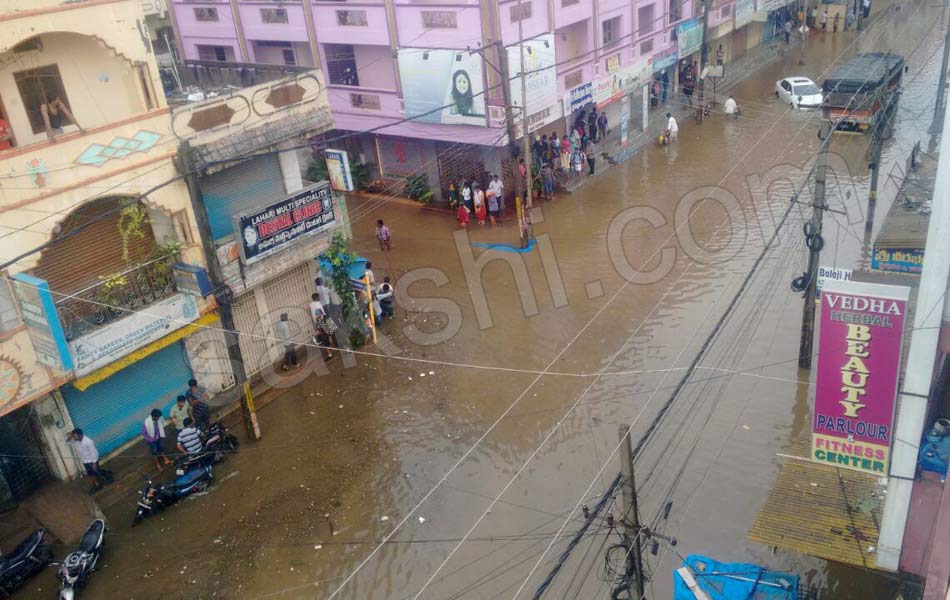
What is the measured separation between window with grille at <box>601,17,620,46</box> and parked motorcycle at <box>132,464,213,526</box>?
2169cm

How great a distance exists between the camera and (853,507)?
10.3 metres

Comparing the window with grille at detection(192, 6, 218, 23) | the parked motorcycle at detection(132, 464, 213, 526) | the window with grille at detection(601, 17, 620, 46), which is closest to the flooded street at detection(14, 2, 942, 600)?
the parked motorcycle at detection(132, 464, 213, 526)

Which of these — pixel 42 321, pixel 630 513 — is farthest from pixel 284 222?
pixel 630 513

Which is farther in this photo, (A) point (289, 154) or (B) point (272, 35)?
(B) point (272, 35)

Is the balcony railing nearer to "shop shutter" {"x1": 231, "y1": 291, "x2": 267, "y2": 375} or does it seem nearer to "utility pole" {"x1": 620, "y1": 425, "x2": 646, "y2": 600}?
"shop shutter" {"x1": 231, "y1": 291, "x2": 267, "y2": 375}

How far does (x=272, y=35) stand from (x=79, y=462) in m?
18.5

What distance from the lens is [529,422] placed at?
51.6 ft

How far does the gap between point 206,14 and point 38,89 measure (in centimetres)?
1760

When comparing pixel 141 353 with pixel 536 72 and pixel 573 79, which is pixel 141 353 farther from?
pixel 573 79

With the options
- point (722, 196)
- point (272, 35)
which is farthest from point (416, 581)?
Result: point (272, 35)

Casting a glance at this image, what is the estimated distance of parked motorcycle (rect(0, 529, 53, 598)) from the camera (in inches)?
495

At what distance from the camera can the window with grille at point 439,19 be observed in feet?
77.6

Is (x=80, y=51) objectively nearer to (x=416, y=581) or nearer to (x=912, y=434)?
(x=416, y=581)

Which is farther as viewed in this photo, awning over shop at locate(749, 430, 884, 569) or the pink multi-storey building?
the pink multi-storey building
